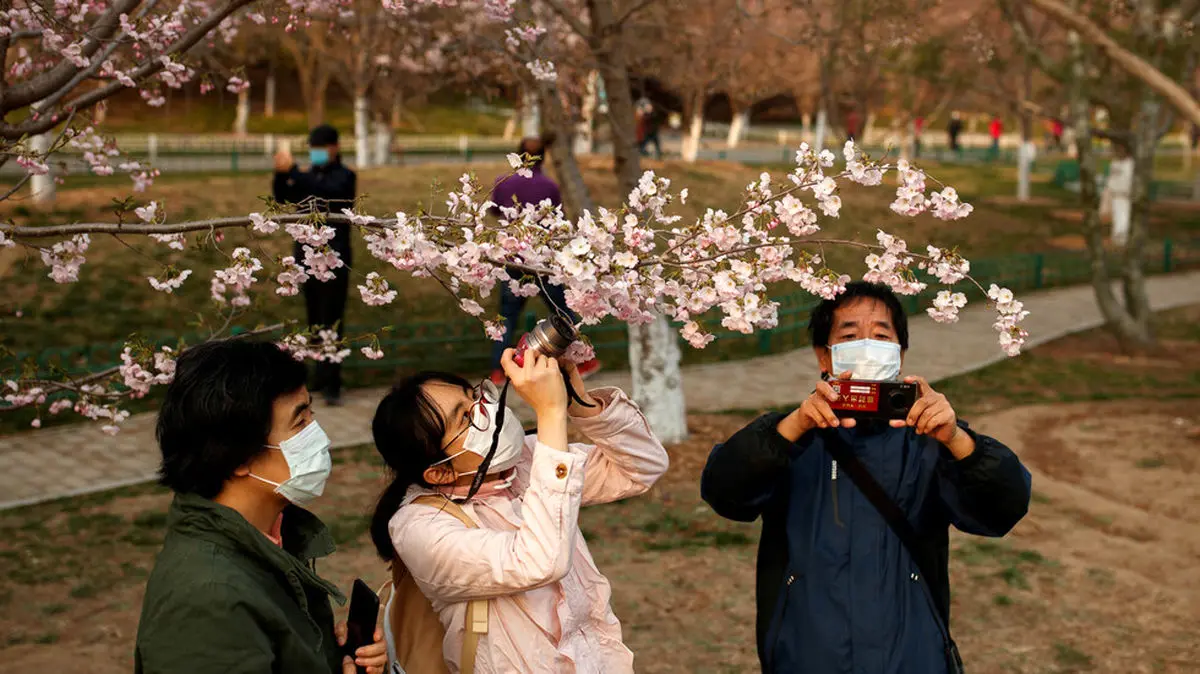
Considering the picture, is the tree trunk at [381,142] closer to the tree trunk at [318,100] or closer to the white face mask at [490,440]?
the tree trunk at [318,100]

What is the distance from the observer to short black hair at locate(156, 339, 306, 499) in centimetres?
278

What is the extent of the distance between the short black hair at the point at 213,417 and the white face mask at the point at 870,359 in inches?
63.4

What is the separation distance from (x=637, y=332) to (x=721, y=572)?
2.52m

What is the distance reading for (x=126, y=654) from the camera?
611cm

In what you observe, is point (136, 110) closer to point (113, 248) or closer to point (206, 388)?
point (113, 248)

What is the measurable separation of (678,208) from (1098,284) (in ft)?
32.1

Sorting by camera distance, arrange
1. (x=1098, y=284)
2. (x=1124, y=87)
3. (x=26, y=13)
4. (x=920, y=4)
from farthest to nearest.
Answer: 1. (x=1124, y=87)
2. (x=1098, y=284)
3. (x=920, y=4)
4. (x=26, y=13)

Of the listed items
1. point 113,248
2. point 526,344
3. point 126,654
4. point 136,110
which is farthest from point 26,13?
point 136,110

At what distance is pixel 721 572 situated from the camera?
24.0 ft

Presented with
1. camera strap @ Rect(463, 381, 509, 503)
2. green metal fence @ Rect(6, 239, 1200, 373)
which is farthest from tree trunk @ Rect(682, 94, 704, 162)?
camera strap @ Rect(463, 381, 509, 503)

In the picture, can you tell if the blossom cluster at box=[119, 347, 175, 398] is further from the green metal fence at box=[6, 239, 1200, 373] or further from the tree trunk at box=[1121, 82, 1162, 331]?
the tree trunk at box=[1121, 82, 1162, 331]

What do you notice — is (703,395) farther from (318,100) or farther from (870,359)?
(318,100)

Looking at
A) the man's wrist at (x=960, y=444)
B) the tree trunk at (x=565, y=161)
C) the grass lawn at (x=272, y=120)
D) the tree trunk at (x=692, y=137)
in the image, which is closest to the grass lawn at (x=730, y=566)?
the tree trunk at (x=565, y=161)

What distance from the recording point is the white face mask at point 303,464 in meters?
2.90
